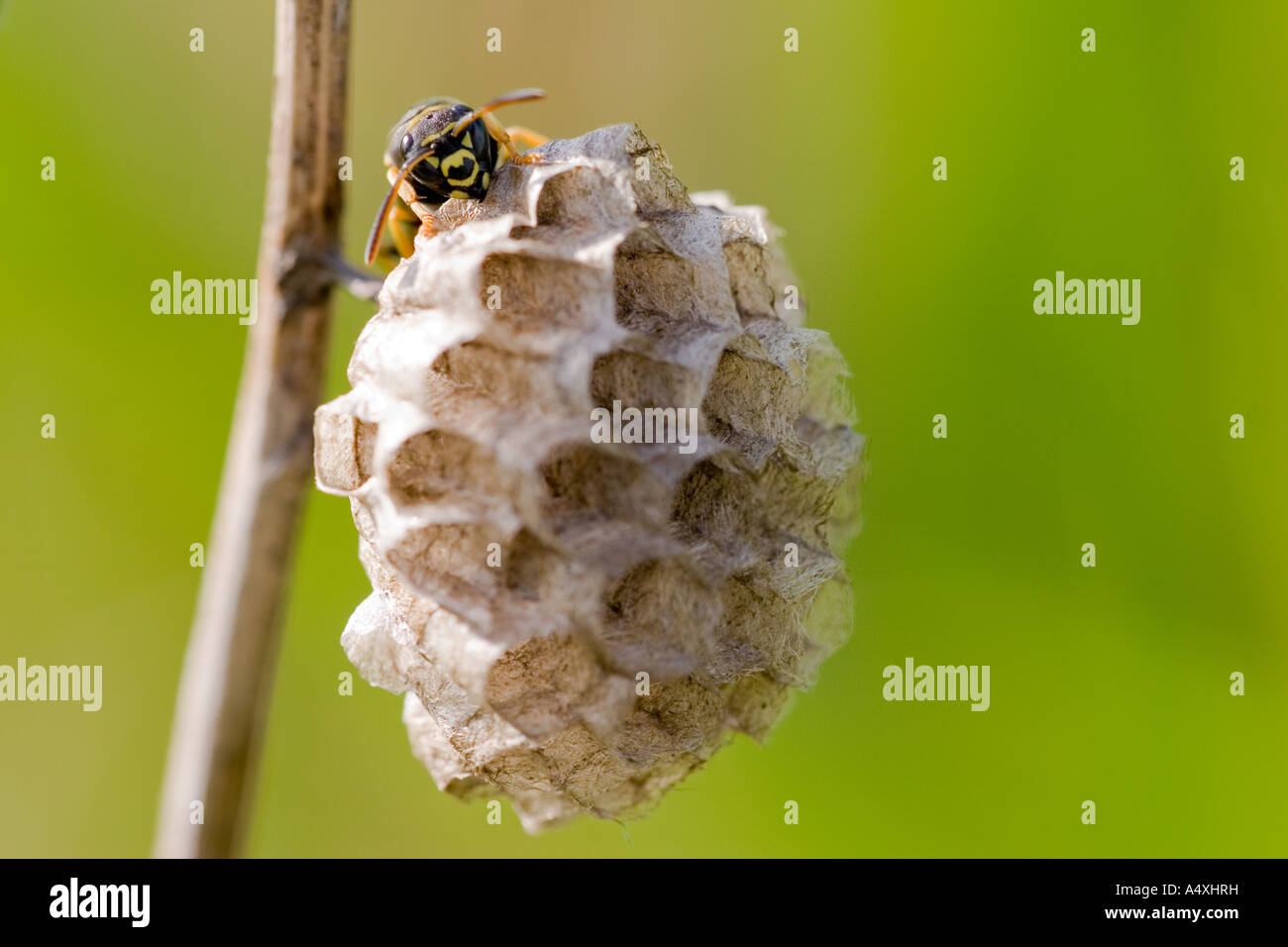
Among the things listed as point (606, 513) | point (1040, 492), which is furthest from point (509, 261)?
point (1040, 492)

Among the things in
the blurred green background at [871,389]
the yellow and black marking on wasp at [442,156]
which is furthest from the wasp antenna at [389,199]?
the blurred green background at [871,389]

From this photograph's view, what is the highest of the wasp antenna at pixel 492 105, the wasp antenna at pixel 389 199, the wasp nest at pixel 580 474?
the wasp antenna at pixel 492 105

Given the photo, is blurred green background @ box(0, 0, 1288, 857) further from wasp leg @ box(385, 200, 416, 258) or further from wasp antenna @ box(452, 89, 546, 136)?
wasp antenna @ box(452, 89, 546, 136)

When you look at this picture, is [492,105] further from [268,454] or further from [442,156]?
[268,454]

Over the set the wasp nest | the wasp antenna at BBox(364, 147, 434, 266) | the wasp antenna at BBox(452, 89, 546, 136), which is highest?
the wasp antenna at BBox(452, 89, 546, 136)

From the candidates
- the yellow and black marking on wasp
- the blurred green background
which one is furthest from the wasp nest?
the blurred green background

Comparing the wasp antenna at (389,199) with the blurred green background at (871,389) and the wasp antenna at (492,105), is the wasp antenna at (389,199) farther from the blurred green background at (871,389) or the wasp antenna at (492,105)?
the blurred green background at (871,389)
